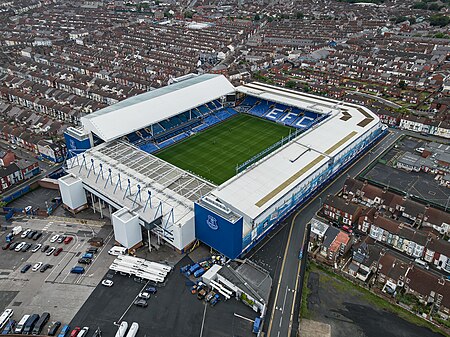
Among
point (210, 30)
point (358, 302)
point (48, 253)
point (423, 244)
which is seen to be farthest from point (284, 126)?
point (210, 30)

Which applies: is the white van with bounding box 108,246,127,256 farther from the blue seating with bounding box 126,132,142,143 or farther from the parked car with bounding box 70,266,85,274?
the blue seating with bounding box 126,132,142,143

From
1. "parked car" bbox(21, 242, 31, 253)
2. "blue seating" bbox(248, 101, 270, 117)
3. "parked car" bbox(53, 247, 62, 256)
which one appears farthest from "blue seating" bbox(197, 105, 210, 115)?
"parked car" bbox(21, 242, 31, 253)

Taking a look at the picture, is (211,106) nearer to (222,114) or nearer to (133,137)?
(222,114)

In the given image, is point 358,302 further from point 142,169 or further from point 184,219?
point 142,169

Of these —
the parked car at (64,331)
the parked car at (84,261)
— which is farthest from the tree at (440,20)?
the parked car at (64,331)

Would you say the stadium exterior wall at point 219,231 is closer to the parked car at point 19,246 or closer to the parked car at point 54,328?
the parked car at point 54,328
